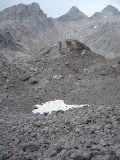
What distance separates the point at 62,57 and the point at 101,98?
24.6ft

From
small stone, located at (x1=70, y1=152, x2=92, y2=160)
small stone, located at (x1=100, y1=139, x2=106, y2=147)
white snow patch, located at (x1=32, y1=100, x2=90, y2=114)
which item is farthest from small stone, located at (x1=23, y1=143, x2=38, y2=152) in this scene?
white snow patch, located at (x1=32, y1=100, x2=90, y2=114)

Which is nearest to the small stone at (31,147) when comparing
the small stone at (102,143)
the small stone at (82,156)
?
the small stone at (82,156)

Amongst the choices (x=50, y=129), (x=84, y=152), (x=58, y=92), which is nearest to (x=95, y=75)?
(x=58, y=92)

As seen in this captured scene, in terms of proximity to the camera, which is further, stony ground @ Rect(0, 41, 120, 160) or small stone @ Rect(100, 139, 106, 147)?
stony ground @ Rect(0, 41, 120, 160)

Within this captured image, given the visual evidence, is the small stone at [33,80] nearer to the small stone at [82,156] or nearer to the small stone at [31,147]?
the small stone at [31,147]

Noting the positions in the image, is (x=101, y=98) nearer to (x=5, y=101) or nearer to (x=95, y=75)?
(x=95, y=75)

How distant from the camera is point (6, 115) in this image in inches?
479

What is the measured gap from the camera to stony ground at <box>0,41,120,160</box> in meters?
7.05

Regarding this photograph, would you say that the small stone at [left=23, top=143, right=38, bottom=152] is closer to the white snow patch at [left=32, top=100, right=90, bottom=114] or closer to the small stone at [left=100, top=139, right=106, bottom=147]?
the small stone at [left=100, top=139, right=106, bottom=147]

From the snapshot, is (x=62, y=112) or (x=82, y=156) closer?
(x=82, y=156)

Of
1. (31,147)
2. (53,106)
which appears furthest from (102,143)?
→ (53,106)

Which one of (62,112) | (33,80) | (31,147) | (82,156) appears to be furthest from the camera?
(33,80)

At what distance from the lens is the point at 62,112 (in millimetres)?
12625

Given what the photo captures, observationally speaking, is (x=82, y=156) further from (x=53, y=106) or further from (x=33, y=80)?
(x=33, y=80)
